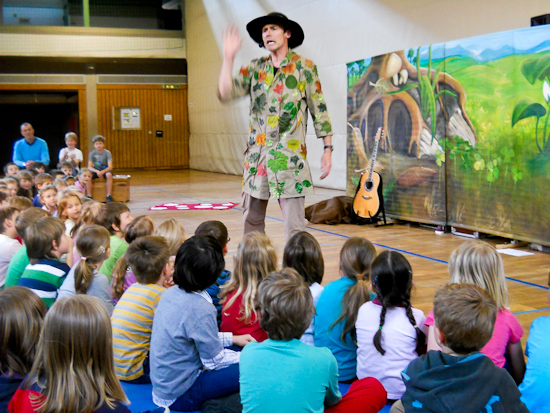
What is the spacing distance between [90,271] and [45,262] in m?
0.29

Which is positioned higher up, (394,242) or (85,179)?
(85,179)

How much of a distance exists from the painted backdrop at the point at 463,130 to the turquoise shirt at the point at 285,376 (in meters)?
3.98

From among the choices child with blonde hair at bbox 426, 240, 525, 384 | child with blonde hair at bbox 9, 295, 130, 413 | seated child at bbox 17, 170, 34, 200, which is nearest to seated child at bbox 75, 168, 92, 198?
seated child at bbox 17, 170, 34, 200

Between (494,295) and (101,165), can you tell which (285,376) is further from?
(101,165)

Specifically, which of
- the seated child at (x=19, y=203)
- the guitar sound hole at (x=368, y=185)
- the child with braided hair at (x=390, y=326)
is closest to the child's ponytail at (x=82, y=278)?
the child with braided hair at (x=390, y=326)

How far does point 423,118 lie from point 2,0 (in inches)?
467

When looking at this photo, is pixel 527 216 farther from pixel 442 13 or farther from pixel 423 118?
pixel 442 13

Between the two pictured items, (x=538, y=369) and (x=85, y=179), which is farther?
(x=85, y=179)

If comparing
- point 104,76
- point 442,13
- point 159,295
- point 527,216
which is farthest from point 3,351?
point 104,76

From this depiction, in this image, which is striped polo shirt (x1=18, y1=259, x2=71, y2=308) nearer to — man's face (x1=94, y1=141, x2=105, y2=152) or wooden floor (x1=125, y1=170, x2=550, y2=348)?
wooden floor (x1=125, y1=170, x2=550, y2=348)

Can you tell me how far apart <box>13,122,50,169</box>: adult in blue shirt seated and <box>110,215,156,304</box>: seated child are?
18.6ft

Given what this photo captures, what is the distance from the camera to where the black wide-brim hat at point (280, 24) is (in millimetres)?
3779

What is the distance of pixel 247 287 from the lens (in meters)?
2.67

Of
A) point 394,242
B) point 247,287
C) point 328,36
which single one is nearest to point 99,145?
point 328,36
